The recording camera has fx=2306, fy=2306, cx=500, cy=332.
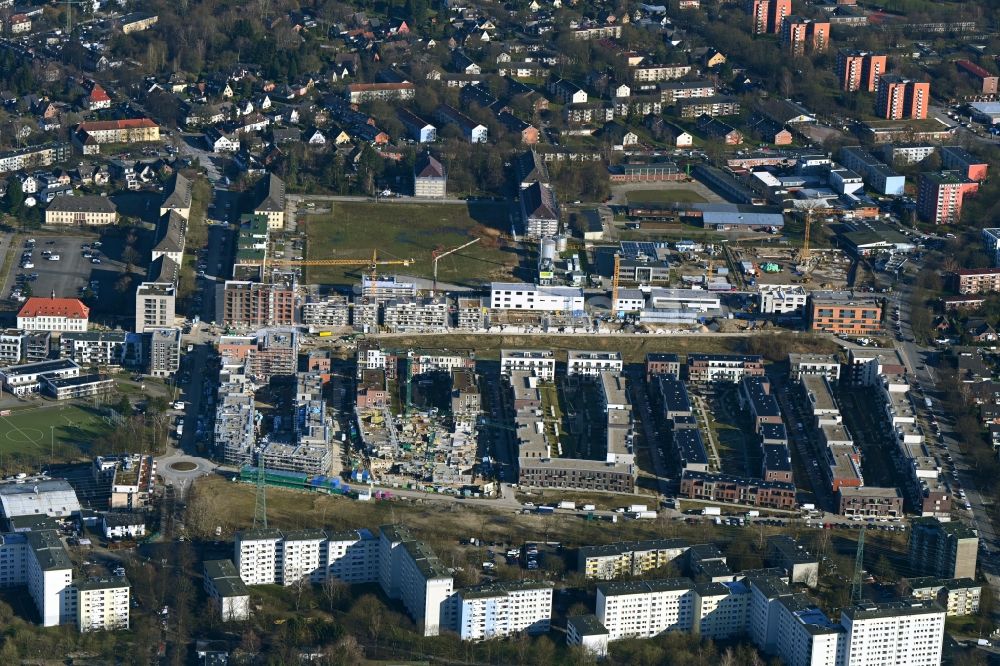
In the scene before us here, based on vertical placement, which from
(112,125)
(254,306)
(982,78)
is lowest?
(254,306)

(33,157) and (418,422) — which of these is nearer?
(418,422)

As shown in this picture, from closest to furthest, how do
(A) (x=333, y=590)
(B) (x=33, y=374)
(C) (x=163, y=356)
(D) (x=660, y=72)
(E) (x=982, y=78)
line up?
(A) (x=333, y=590) < (B) (x=33, y=374) < (C) (x=163, y=356) < (E) (x=982, y=78) < (D) (x=660, y=72)

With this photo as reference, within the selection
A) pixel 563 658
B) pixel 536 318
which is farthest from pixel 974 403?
pixel 563 658

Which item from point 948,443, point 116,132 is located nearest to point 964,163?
point 948,443

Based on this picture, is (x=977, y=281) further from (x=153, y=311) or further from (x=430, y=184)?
(x=153, y=311)

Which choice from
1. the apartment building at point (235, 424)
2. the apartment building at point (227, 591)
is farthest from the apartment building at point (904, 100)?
the apartment building at point (227, 591)

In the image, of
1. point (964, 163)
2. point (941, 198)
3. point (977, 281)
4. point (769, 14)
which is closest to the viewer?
point (977, 281)
